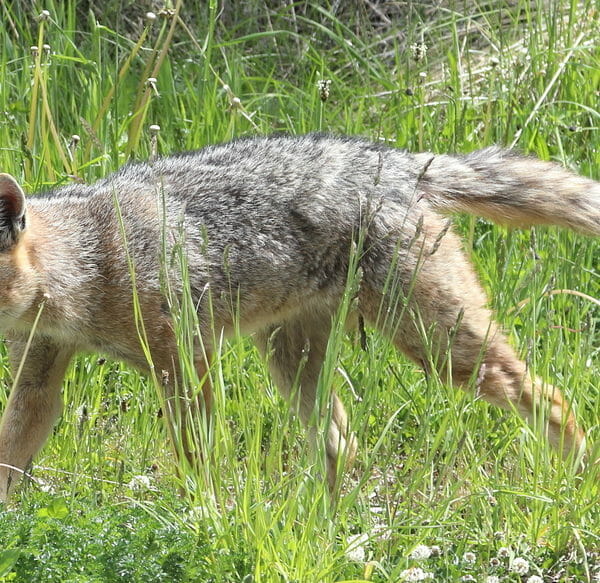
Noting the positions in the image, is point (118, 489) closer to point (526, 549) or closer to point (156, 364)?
point (156, 364)

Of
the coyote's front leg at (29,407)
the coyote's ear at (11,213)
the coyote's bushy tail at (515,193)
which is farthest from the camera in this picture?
the coyote's bushy tail at (515,193)

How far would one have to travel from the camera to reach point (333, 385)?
504 centimetres

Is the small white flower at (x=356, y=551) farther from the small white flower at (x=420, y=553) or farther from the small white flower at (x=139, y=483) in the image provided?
the small white flower at (x=139, y=483)

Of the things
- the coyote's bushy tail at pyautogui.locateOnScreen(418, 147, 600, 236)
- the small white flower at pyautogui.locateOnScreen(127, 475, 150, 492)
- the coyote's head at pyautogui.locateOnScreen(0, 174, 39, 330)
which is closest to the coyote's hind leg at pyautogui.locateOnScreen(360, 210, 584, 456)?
the coyote's bushy tail at pyautogui.locateOnScreen(418, 147, 600, 236)

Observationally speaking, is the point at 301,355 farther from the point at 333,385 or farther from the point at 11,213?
the point at 11,213

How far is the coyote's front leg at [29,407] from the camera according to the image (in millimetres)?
4840

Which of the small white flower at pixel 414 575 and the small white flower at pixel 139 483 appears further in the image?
the small white flower at pixel 139 483

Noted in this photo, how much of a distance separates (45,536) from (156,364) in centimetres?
138

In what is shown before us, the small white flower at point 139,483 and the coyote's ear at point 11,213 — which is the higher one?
the coyote's ear at point 11,213

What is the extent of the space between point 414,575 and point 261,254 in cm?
201

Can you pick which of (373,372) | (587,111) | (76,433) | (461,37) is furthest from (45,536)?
(461,37)

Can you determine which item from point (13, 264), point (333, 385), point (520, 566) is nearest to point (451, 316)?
point (333, 385)

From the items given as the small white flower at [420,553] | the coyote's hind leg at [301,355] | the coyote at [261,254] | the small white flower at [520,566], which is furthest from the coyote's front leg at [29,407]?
the small white flower at [520,566]

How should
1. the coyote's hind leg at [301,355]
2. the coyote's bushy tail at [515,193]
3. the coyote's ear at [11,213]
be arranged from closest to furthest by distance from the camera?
the coyote's ear at [11,213]
the coyote's bushy tail at [515,193]
the coyote's hind leg at [301,355]
